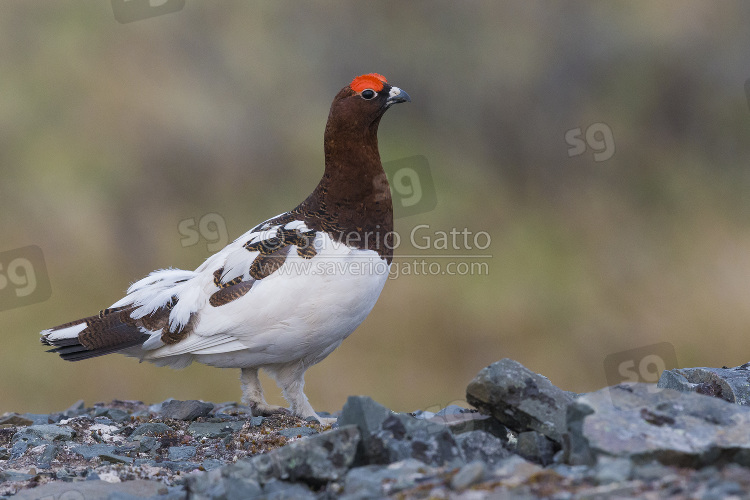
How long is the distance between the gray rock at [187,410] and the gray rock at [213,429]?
219 mm

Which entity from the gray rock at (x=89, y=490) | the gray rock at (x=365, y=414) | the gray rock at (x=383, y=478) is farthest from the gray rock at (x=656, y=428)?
the gray rock at (x=89, y=490)

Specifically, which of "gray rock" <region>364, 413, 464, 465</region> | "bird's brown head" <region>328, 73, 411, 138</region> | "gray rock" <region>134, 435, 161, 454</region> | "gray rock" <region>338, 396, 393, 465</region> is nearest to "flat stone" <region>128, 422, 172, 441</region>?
"gray rock" <region>134, 435, 161, 454</region>

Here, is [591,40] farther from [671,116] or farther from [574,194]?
[574,194]

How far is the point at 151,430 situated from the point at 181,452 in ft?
1.77

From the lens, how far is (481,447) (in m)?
3.83

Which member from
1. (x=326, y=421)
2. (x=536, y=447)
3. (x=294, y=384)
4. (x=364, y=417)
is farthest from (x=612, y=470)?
(x=294, y=384)

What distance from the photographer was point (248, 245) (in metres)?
5.75

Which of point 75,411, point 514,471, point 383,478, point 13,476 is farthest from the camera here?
point 75,411

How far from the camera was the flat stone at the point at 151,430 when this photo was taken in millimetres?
5324

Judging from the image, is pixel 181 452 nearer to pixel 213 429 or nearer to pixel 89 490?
pixel 213 429

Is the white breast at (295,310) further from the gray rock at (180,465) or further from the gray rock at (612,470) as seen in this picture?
the gray rock at (612,470)

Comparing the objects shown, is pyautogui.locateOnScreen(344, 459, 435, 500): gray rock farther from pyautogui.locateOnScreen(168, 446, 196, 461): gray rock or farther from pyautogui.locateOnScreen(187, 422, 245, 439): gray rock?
pyautogui.locateOnScreen(187, 422, 245, 439): gray rock

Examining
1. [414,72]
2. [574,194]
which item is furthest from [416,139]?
[574,194]

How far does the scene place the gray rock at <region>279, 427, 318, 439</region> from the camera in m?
5.09
